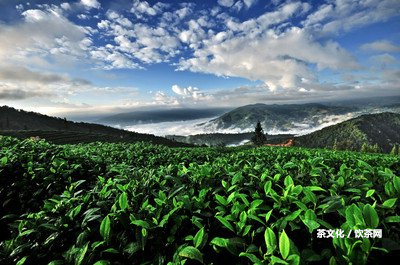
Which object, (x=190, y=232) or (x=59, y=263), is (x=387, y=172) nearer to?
(x=190, y=232)

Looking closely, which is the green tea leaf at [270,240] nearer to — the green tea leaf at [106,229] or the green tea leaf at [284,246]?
the green tea leaf at [284,246]

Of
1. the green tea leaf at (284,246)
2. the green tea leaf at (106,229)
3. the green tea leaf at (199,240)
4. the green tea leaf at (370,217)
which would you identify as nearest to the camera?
the green tea leaf at (284,246)

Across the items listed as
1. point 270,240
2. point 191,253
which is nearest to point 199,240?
point 191,253

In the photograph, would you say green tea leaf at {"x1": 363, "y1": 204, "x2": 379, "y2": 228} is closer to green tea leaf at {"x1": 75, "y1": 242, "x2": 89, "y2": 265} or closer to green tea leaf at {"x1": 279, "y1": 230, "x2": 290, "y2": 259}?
green tea leaf at {"x1": 279, "y1": 230, "x2": 290, "y2": 259}

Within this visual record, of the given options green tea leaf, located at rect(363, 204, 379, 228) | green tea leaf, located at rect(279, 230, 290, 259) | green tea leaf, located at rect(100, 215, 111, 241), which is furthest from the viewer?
green tea leaf, located at rect(100, 215, 111, 241)

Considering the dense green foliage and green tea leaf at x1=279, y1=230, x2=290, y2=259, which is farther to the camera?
the dense green foliage

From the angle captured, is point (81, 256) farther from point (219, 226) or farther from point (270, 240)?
point (270, 240)

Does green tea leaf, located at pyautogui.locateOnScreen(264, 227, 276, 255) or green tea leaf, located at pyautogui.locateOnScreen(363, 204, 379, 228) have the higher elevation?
green tea leaf, located at pyautogui.locateOnScreen(363, 204, 379, 228)

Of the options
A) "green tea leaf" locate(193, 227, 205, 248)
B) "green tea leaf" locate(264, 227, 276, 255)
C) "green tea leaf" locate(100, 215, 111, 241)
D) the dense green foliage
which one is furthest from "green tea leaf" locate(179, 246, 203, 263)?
"green tea leaf" locate(100, 215, 111, 241)

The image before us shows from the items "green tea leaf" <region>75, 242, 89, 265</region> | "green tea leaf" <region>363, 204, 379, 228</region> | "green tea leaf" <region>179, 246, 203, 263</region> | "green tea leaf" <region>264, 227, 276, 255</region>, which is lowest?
"green tea leaf" <region>75, 242, 89, 265</region>

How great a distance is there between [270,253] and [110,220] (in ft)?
4.92

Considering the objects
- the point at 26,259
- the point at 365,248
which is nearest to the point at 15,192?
the point at 26,259

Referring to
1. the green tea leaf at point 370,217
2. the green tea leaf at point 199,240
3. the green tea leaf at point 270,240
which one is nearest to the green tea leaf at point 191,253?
the green tea leaf at point 199,240

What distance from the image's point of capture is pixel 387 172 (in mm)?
2980
